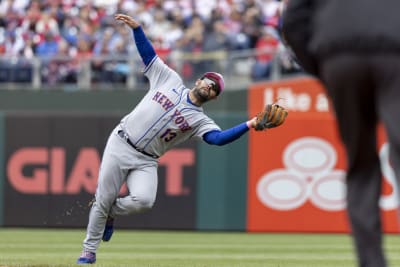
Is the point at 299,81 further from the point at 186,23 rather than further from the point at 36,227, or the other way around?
the point at 36,227

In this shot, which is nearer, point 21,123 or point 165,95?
point 165,95

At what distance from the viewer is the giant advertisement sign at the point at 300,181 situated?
1527 centimetres

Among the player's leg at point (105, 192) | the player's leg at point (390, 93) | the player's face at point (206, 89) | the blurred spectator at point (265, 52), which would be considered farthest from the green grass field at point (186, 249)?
the player's leg at point (390, 93)

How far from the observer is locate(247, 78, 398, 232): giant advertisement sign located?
50.1 feet

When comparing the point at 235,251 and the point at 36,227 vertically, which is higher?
the point at 235,251

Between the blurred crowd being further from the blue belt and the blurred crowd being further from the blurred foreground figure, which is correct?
the blurred foreground figure

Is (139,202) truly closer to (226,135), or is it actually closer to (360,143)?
(226,135)

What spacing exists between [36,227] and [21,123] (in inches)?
60.5

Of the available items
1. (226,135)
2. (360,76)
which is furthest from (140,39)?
(360,76)

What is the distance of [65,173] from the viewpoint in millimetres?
15414

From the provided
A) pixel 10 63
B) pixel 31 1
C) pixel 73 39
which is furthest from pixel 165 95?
pixel 31 1

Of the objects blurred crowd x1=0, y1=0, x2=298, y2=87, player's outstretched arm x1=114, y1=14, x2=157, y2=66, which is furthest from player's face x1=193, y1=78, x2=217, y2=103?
blurred crowd x1=0, y1=0, x2=298, y2=87

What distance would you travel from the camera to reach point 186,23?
60.0 feet

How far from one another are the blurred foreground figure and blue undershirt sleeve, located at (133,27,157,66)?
3.95 m
